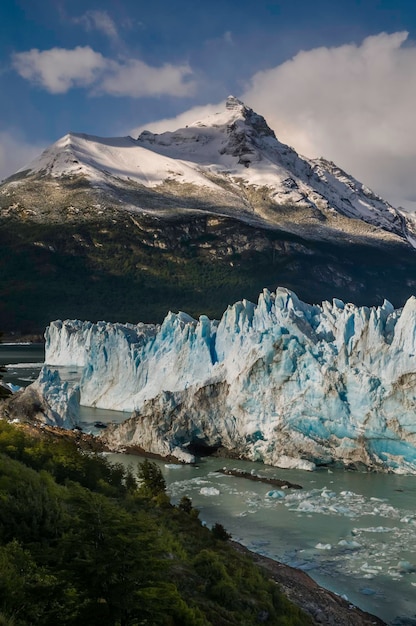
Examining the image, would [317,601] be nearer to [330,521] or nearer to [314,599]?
[314,599]

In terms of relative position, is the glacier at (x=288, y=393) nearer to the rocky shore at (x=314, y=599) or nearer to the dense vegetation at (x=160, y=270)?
the rocky shore at (x=314, y=599)

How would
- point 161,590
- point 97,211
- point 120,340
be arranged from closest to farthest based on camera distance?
1. point 161,590
2. point 120,340
3. point 97,211

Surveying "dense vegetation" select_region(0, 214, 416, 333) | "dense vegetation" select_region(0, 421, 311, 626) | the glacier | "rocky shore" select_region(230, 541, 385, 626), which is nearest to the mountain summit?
"dense vegetation" select_region(0, 214, 416, 333)

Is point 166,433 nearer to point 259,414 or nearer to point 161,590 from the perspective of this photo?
point 259,414

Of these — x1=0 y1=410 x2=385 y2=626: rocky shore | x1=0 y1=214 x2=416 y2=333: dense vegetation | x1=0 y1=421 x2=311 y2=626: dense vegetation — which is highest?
x1=0 y1=214 x2=416 y2=333: dense vegetation

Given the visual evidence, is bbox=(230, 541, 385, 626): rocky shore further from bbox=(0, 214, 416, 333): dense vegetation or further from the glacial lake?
bbox=(0, 214, 416, 333): dense vegetation

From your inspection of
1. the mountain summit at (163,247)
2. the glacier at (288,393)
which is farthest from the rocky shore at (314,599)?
the mountain summit at (163,247)

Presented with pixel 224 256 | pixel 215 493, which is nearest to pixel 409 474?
pixel 215 493

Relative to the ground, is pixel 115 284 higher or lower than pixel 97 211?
lower

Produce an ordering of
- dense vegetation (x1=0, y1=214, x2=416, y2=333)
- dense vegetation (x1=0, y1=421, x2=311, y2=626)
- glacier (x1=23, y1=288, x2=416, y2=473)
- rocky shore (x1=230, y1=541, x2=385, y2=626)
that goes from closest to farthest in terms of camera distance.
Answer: dense vegetation (x1=0, y1=421, x2=311, y2=626)
rocky shore (x1=230, y1=541, x2=385, y2=626)
glacier (x1=23, y1=288, x2=416, y2=473)
dense vegetation (x1=0, y1=214, x2=416, y2=333)
